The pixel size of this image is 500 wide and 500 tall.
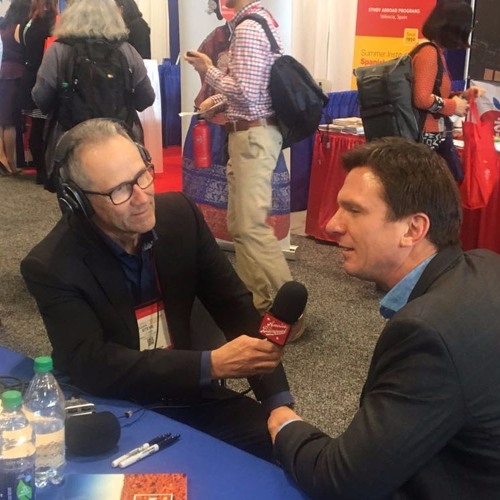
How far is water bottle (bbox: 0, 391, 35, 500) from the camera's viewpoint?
1050 millimetres

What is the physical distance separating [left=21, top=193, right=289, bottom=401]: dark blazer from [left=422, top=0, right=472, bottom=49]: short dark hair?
7.00 feet

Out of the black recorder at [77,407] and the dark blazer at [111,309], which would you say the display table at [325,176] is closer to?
the dark blazer at [111,309]

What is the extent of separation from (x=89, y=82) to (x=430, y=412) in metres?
2.82

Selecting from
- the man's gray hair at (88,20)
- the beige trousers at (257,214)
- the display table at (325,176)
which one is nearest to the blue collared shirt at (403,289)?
the beige trousers at (257,214)

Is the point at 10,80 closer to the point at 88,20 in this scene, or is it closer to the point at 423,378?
the point at 88,20

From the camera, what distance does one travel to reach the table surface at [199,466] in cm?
119

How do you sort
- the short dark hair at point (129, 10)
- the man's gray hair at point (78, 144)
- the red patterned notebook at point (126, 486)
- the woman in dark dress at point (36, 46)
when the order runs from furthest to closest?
1. the woman in dark dress at point (36, 46)
2. the short dark hair at point (129, 10)
3. the man's gray hair at point (78, 144)
4. the red patterned notebook at point (126, 486)

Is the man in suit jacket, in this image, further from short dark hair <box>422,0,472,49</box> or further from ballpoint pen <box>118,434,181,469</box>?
short dark hair <box>422,0,472,49</box>

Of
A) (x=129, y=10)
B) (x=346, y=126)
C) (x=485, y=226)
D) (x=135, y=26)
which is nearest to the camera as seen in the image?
(x=485, y=226)

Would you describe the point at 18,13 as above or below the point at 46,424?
above

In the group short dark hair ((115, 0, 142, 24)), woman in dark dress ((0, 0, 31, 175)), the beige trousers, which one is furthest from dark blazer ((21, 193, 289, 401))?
woman in dark dress ((0, 0, 31, 175))

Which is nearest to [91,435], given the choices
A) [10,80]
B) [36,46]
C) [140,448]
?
[140,448]

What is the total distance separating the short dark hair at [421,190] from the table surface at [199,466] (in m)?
0.50

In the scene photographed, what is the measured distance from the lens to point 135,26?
6.33 m
